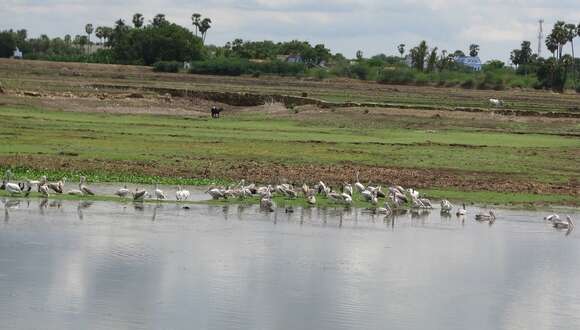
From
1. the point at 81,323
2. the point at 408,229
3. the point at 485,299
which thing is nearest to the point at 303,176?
the point at 408,229

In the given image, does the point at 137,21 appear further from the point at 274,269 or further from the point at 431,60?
the point at 274,269

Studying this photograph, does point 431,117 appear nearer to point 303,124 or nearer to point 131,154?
point 303,124

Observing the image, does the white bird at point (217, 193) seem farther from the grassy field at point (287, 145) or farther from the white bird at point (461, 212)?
the white bird at point (461, 212)

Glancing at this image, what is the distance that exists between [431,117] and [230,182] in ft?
96.1

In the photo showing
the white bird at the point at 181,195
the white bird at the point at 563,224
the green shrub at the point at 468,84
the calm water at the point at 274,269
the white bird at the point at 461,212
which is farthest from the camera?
the green shrub at the point at 468,84

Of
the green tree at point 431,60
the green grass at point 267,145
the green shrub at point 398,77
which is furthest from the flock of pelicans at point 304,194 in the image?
the green tree at point 431,60

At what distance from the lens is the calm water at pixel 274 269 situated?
705 inches

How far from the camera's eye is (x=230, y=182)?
3228cm

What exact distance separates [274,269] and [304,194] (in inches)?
345

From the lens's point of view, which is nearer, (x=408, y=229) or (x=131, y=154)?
(x=408, y=229)

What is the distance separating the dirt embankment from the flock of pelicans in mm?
2204

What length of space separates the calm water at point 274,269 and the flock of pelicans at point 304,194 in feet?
1.90

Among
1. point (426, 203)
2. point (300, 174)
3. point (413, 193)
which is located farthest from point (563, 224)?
point (300, 174)

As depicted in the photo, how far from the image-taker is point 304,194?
3006 cm
